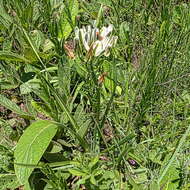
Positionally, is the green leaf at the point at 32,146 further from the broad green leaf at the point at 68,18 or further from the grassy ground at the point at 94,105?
the broad green leaf at the point at 68,18

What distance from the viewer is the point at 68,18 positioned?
1.44 m

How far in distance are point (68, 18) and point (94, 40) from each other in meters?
0.40

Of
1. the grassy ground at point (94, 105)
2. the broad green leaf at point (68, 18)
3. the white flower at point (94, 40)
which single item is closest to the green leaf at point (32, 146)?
the grassy ground at point (94, 105)

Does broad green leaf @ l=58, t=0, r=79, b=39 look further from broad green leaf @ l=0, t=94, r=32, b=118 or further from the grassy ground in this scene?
broad green leaf @ l=0, t=94, r=32, b=118

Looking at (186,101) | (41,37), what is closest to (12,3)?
(41,37)

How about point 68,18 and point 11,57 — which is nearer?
point 11,57

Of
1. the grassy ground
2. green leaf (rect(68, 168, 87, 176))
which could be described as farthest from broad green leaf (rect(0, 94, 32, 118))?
green leaf (rect(68, 168, 87, 176))

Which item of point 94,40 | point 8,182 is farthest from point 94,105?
point 8,182

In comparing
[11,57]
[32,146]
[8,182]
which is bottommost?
[8,182]

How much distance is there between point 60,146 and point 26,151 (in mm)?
141

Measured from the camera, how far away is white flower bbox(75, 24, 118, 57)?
1.05 metres

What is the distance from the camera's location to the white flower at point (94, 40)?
105cm

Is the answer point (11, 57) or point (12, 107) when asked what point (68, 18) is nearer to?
point (11, 57)

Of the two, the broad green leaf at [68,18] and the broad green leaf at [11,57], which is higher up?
the broad green leaf at [68,18]
